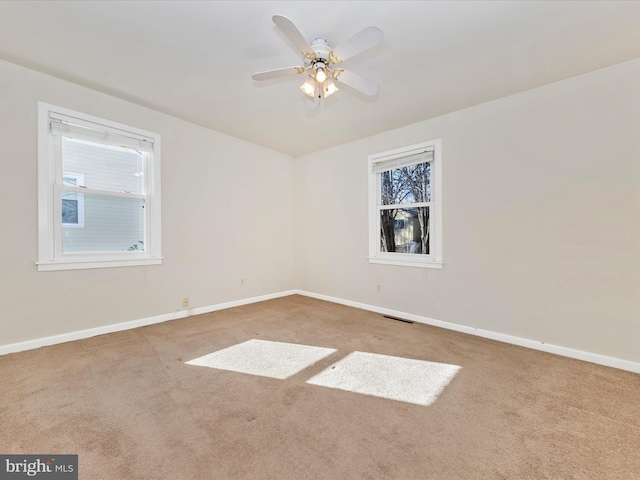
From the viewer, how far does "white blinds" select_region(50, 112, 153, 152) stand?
8.99 ft

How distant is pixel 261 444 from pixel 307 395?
50cm

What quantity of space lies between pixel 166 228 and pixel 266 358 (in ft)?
7.14

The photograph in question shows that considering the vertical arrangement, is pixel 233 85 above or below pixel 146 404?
above

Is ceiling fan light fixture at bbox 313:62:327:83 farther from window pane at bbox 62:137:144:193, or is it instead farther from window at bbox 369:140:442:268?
window pane at bbox 62:137:144:193

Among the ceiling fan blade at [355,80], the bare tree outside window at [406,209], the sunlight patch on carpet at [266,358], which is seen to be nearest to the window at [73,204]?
the sunlight patch on carpet at [266,358]

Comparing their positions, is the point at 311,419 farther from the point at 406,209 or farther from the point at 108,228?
the point at 108,228

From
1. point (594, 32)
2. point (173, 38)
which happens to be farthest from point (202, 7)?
point (594, 32)

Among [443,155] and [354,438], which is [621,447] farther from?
[443,155]

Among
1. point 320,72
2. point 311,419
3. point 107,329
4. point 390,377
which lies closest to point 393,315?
point 390,377

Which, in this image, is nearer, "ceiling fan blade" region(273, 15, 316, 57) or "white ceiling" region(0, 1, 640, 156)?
"ceiling fan blade" region(273, 15, 316, 57)

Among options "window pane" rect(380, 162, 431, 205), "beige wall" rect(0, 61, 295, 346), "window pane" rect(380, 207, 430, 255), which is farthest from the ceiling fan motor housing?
"beige wall" rect(0, 61, 295, 346)

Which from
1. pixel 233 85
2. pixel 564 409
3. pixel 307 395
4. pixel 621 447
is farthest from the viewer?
pixel 233 85

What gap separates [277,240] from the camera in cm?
482

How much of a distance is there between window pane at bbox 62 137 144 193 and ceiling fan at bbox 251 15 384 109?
2.15m
